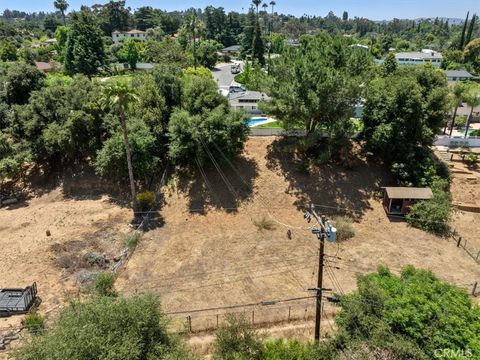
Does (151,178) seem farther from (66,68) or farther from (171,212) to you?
(66,68)

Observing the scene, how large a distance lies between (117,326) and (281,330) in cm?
785

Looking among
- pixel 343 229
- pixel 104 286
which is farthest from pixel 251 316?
pixel 343 229

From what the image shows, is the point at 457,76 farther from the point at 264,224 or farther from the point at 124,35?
the point at 124,35

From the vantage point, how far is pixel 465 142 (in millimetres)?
31953

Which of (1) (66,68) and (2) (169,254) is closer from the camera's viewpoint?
(2) (169,254)

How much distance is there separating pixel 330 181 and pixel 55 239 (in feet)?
66.0

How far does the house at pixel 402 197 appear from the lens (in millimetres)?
24406

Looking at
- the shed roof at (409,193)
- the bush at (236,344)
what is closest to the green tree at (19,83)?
the bush at (236,344)

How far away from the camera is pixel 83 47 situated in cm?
5822

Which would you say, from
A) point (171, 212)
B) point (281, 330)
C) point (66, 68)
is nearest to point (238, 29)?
point (66, 68)

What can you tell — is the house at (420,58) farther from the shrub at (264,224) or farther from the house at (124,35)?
the shrub at (264,224)

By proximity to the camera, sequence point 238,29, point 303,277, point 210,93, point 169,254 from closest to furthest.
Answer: point 303,277 < point 169,254 < point 210,93 < point 238,29

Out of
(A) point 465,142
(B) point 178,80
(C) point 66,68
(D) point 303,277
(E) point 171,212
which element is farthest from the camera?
(C) point 66,68

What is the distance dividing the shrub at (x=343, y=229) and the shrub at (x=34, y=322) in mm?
16997
